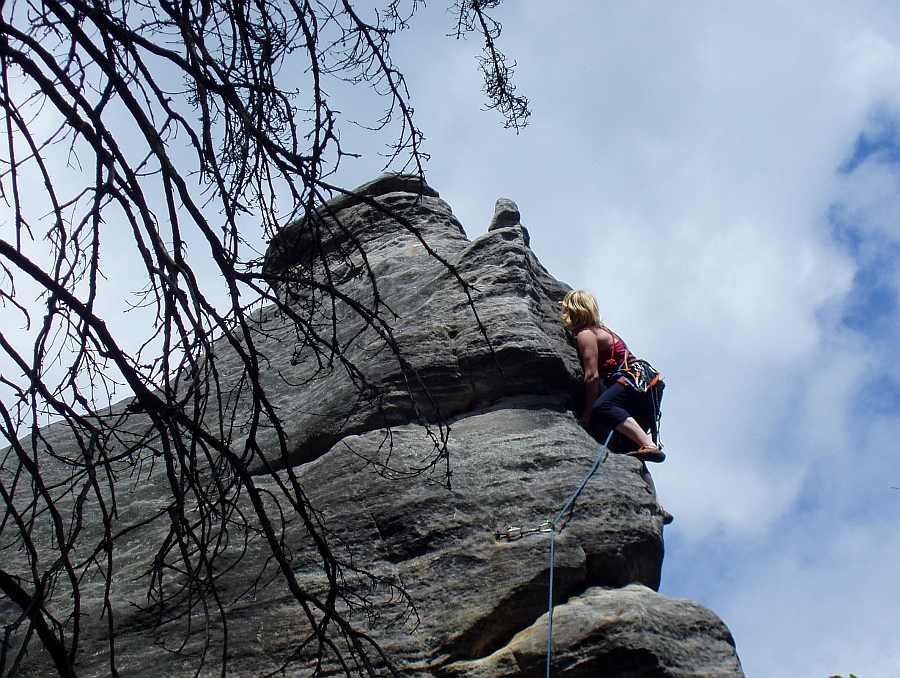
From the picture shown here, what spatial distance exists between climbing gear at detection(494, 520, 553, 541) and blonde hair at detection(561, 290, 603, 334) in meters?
1.97

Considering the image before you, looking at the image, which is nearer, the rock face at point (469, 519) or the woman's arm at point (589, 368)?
the rock face at point (469, 519)

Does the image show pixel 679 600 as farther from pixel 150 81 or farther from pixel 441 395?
pixel 150 81

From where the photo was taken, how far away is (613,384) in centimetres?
609

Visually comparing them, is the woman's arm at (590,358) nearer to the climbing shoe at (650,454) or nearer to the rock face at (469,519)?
the rock face at (469,519)

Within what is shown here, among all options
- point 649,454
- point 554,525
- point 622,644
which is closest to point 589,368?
A: point 649,454

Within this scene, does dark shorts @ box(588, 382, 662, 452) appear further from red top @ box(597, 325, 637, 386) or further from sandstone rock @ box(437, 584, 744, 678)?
sandstone rock @ box(437, 584, 744, 678)

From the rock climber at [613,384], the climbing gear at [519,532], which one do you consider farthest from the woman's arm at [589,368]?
the climbing gear at [519,532]

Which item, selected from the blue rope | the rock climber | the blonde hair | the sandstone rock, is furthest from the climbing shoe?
the sandstone rock

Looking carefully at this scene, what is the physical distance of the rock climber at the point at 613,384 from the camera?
592 centimetres

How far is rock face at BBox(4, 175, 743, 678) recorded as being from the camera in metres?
4.22

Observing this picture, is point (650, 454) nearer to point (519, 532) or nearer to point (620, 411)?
point (620, 411)

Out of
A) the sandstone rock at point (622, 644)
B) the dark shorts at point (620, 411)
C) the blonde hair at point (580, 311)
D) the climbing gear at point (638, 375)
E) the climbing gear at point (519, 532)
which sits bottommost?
the sandstone rock at point (622, 644)

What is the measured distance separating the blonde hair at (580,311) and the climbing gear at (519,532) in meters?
1.97

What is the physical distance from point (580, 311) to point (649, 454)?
116 cm
